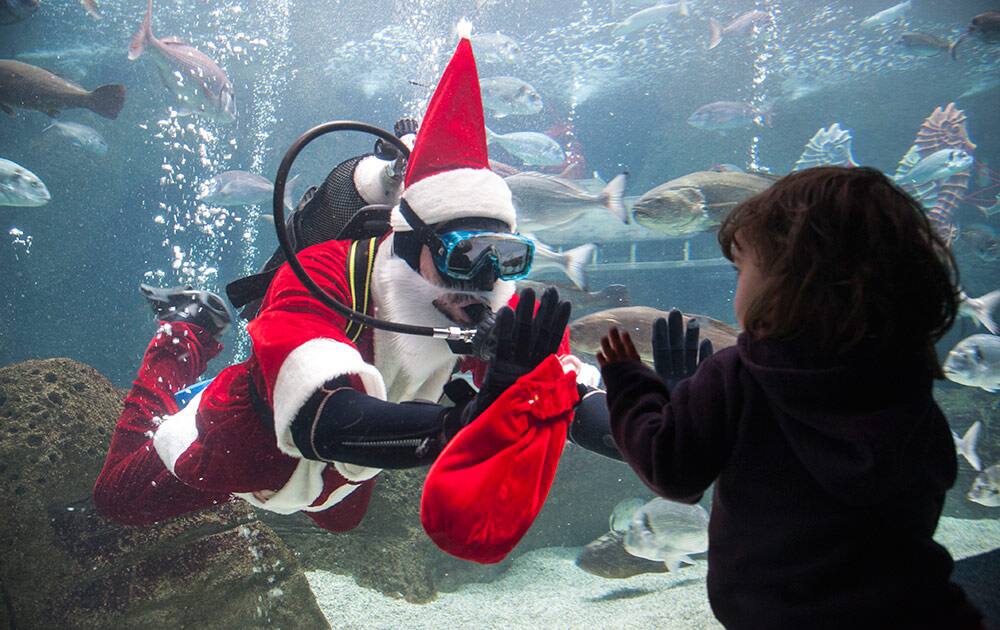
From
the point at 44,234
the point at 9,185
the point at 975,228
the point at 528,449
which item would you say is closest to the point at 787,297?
the point at 528,449

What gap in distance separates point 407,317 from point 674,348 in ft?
2.74

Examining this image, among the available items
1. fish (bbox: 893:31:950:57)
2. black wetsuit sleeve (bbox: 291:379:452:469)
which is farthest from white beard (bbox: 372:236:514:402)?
fish (bbox: 893:31:950:57)

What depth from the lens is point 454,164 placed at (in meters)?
1.88

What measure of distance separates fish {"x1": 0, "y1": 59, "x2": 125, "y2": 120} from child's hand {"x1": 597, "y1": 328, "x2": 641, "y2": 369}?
6183mm

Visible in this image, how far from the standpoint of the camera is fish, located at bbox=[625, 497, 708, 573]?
403 centimetres

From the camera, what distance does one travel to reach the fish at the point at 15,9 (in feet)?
15.0

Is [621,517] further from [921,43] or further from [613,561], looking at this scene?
[921,43]

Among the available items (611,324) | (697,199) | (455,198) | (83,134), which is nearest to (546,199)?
(697,199)

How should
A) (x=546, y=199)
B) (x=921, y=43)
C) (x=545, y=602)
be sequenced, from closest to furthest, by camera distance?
(x=545, y=602), (x=546, y=199), (x=921, y=43)

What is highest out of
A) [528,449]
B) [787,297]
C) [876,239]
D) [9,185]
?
[9,185]

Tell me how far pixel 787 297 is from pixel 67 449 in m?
3.61

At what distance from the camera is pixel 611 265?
41.0 feet

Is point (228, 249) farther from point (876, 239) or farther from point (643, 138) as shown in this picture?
point (876, 239)

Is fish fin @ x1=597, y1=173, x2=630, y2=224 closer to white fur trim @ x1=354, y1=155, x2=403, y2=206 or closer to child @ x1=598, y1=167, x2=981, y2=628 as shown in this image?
white fur trim @ x1=354, y1=155, x2=403, y2=206
